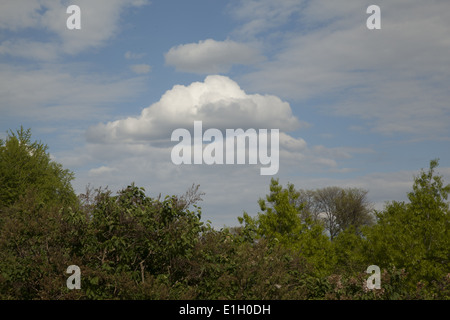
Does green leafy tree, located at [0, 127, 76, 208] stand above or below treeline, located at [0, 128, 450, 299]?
above

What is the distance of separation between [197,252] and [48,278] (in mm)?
2546

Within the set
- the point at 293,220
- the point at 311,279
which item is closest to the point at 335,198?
the point at 293,220

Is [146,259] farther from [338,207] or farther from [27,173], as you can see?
[338,207]

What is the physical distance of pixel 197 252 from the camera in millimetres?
8391

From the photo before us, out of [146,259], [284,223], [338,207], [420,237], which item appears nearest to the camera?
[146,259]

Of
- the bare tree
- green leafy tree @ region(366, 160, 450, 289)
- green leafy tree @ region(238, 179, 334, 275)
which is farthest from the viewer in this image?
the bare tree

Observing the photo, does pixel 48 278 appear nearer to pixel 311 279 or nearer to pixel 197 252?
pixel 197 252

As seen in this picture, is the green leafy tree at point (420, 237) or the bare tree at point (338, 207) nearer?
the green leafy tree at point (420, 237)

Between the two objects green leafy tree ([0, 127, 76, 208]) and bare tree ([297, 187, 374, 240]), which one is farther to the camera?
bare tree ([297, 187, 374, 240])

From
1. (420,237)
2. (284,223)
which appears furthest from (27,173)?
(420,237)

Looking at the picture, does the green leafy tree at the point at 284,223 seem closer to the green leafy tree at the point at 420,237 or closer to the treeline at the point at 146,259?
the green leafy tree at the point at 420,237

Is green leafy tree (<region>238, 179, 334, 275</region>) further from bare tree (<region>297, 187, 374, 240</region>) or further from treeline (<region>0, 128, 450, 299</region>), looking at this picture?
bare tree (<region>297, 187, 374, 240</region>)

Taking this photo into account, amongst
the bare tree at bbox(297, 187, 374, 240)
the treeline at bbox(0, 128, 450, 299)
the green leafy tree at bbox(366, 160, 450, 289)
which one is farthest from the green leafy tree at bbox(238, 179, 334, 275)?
the bare tree at bbox(297, 187, 374, 240)

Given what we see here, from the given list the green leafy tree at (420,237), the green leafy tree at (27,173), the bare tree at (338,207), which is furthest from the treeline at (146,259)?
the bare tree at (338,207)
